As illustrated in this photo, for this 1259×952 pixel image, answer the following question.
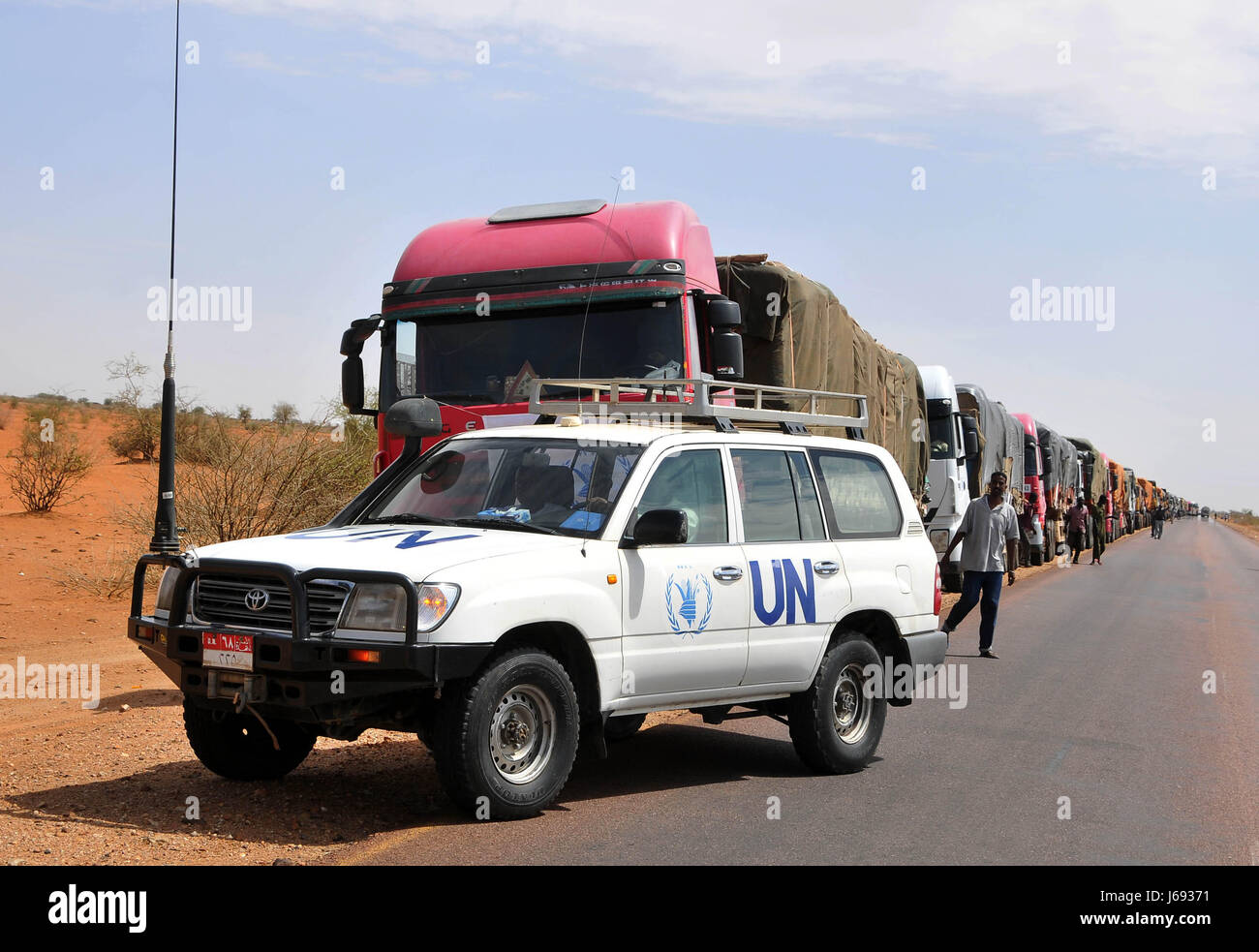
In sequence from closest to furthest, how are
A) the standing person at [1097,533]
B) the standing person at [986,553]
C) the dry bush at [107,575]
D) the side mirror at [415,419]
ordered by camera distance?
the side mirror at [415,419] < the standing person at [986,553] < the dry bush at [107,575] < the standing person at [1097,533]

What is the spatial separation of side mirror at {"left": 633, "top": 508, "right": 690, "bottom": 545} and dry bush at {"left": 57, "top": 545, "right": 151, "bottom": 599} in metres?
11.3

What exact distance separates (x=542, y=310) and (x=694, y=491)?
4.39 metres

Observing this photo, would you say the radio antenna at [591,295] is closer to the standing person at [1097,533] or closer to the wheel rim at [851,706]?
the wheel rim at [851,706]

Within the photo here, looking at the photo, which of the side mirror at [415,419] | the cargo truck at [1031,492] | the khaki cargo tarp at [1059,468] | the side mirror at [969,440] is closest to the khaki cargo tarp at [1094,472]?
the khaki cargo tarp at [1059,468]

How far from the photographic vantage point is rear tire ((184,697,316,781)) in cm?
655

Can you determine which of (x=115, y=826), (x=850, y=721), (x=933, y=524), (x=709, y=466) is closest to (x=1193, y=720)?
(x=850, y=721)

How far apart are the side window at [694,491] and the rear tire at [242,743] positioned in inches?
84.6

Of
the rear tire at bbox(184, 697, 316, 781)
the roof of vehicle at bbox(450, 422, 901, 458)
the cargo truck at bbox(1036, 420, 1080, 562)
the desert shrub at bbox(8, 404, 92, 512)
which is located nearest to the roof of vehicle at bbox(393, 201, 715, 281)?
the roof of vehicle at bbox(450, 422, 901, 458)

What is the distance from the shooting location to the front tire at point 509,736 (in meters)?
5.80

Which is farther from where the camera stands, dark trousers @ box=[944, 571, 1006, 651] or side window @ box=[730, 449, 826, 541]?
dark trousers @ box=[944, 571, 1006, 651]

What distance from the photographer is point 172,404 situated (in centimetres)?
1277

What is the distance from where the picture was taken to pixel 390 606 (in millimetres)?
5672

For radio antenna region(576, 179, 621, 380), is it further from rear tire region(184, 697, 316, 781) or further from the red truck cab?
rear tire region(184, 697, 316, 781)
